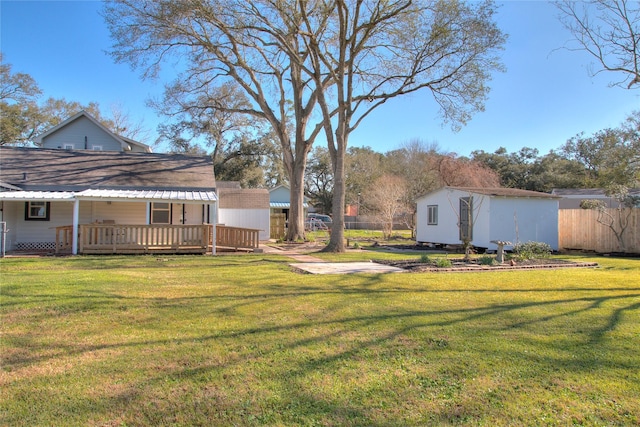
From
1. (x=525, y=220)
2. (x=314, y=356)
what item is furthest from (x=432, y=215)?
(x=314, y=356)

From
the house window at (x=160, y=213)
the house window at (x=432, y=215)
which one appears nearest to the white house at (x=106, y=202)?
the house window at (x=160, y=213)

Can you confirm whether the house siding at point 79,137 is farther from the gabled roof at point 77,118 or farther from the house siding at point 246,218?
the house siding at point 246,218

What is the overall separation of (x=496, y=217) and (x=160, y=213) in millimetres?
14364

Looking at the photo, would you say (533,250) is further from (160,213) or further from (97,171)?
(97,171)

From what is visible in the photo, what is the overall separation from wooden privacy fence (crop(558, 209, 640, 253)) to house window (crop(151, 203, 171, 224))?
18.0m

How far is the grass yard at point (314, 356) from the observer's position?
120 inches

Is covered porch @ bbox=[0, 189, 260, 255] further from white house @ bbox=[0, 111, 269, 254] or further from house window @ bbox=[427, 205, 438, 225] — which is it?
house window @ bbox=[427, 205, 438, 225]

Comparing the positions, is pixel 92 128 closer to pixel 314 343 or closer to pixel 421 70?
pixel 421 70

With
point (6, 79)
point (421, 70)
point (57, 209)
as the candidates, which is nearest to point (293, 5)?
point (421, 70)

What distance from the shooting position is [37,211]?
16.6m

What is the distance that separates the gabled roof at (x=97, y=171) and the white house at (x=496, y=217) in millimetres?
10974

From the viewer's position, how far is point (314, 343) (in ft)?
14.8

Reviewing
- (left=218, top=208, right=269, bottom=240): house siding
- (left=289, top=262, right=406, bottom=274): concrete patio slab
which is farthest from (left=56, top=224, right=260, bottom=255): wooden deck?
(left=218, top=208, right=269, bottom=240): house siding

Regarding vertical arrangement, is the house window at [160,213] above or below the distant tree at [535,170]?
below
